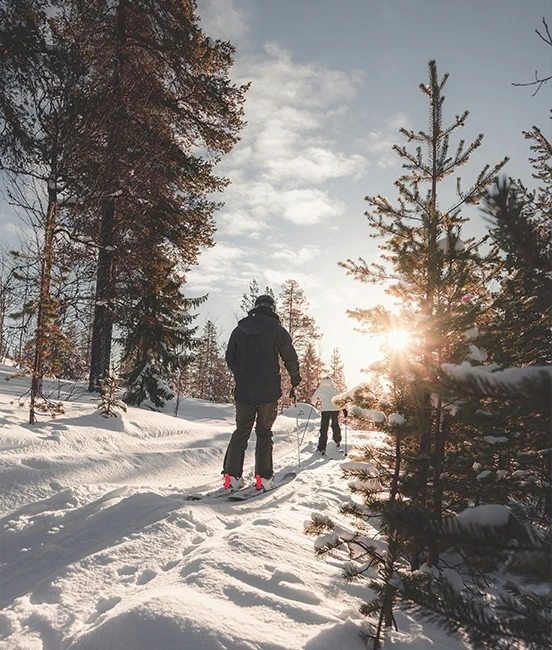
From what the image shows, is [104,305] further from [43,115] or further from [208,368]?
[208,368]

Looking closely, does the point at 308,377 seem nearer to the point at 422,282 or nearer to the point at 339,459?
the point at 339,459

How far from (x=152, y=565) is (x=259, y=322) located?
2997 millimetres

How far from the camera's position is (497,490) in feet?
9.36

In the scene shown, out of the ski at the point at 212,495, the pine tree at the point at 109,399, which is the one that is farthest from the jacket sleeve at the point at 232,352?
the pine tree at the point at 109,399

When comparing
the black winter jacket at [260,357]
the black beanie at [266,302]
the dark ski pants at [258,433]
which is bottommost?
the dark ski pants at [258,433]

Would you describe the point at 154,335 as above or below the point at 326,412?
above

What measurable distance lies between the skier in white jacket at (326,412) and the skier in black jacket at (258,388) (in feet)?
14.5

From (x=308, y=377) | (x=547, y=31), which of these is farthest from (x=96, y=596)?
(x=308, y=377)

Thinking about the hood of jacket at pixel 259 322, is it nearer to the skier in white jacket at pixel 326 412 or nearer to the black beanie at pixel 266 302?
the black beanie at pixel 266 302

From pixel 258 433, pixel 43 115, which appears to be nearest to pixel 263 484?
pixel 258 433

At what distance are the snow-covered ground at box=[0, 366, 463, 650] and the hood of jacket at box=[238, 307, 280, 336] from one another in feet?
6.64

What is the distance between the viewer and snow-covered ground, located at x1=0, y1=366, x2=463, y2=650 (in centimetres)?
172

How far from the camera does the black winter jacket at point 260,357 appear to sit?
4.81 metres

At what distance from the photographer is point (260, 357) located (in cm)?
487
